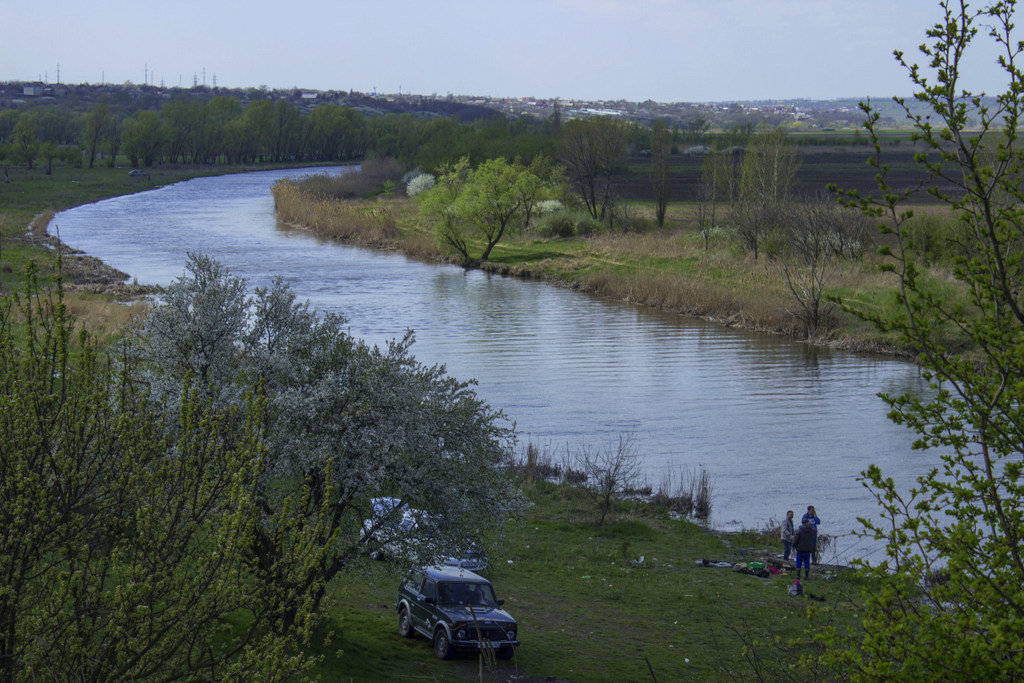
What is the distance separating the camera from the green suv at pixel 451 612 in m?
15.8

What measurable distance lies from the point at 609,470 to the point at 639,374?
50.7ft

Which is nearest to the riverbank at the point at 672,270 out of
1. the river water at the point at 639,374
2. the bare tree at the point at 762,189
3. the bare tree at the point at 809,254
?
the bare tree at the point at 809,254

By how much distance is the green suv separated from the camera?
51.7ft

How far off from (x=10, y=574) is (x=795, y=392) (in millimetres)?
35542

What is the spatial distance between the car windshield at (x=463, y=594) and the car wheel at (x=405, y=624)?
1012 millimetres

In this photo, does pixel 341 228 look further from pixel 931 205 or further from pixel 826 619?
pixel 826 619

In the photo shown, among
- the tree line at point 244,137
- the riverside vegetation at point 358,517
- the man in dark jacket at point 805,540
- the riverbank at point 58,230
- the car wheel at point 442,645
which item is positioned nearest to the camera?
the riverside vegetation at point 358,517

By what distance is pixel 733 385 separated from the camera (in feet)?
133

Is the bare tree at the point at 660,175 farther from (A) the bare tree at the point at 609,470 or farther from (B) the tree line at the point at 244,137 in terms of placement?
(A) the bare tree at the point at 609,470

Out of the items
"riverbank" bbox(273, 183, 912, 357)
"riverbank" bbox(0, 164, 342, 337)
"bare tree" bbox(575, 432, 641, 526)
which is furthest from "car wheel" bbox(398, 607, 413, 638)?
"riverbank" bbox(273, 183, 912, 357)

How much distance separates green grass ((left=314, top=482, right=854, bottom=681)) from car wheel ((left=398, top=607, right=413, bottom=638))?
174 millimetres

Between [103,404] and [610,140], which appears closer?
[103,404]

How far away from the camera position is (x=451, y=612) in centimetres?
1628

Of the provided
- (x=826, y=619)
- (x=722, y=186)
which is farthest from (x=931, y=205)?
(x=826, y=619)
